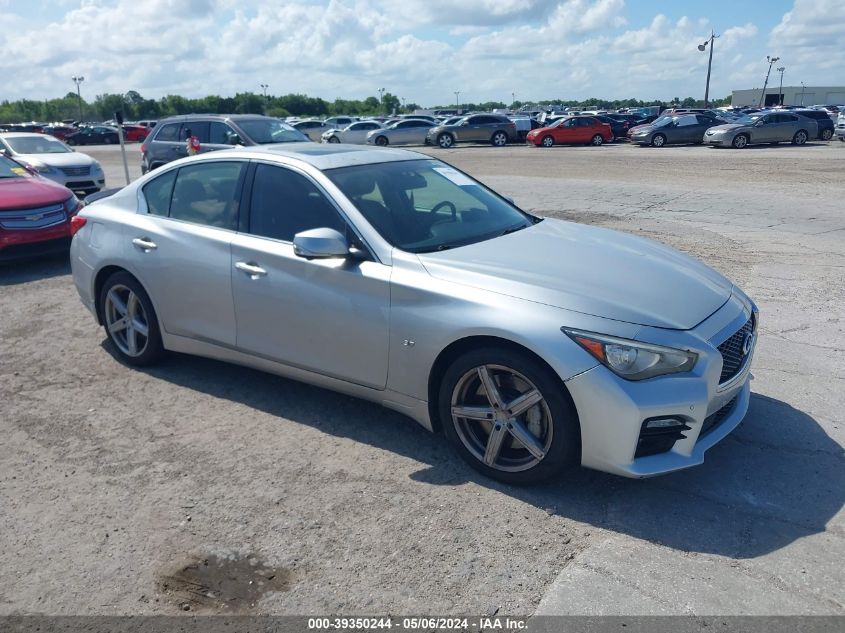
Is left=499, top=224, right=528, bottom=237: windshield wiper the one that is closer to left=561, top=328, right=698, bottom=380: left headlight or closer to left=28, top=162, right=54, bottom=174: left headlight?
left=561, top=328, right=698, bottom=380: left headlight

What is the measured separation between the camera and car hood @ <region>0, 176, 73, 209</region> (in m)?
9.20

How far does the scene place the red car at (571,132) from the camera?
3666cm

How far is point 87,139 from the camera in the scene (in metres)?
54.7

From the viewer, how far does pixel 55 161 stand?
1697 cm

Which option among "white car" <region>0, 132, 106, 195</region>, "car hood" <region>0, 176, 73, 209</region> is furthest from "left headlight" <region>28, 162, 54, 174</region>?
"car hood" <region>0, 176, 73, 209</region>

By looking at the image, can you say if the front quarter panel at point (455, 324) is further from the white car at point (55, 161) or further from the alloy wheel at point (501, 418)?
the white car at point (55, 161)

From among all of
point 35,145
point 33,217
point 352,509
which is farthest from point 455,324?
point 35,145

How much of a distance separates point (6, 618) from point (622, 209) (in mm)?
12065

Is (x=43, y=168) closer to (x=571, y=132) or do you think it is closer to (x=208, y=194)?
(x=208, y=194)

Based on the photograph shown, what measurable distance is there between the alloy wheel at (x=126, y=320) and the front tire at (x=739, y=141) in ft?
99.6

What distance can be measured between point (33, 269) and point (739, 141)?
94.8 feet

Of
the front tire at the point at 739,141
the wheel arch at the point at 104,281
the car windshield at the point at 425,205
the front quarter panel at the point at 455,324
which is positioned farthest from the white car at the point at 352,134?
the front quarter panel at the point at 455,324

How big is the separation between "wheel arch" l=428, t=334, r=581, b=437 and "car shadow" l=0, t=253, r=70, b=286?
6.69 metres

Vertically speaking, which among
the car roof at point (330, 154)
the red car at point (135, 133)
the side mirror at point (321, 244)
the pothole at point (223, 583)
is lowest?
the red car at point (135, 133)
